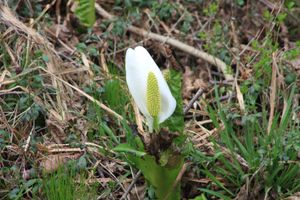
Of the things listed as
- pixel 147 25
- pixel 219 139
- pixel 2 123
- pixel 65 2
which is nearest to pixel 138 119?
pixel 219 139

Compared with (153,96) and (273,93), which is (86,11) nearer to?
(273,93)

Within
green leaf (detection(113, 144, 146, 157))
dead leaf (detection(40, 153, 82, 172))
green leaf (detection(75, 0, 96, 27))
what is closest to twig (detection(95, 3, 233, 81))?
green leaf (detection(75, 0, 96, 27))

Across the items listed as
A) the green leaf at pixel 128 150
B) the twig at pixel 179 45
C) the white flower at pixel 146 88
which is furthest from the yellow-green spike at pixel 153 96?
the twig at pixel 179 45

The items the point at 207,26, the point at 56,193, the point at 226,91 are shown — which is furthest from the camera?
the point at 207,26

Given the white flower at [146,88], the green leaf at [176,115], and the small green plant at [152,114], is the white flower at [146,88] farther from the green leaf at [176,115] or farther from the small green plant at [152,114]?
the green leaf at [176,115]

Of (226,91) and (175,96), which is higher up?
(175,96)

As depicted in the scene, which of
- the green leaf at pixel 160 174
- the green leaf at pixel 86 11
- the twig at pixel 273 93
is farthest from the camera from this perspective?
the green leaf at pixel 86 11

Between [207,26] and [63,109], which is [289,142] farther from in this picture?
[207,26]
